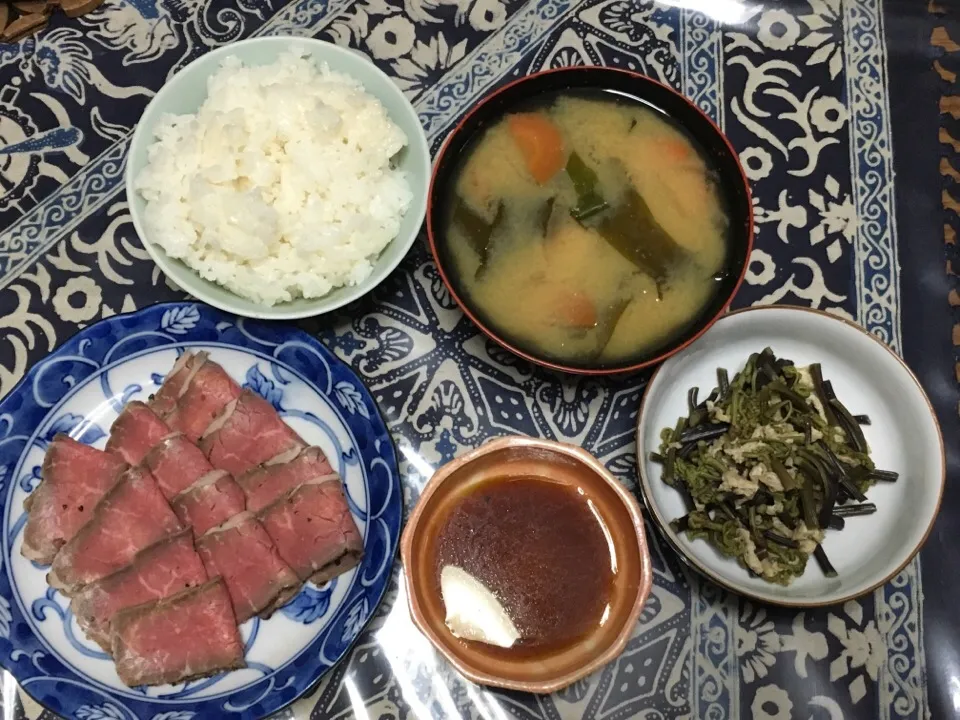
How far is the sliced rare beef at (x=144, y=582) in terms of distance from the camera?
2.08m

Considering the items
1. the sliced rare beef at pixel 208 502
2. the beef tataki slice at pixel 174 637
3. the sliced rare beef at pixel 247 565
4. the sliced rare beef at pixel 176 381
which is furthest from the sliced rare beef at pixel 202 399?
the beef tataki slice at pixel 174 637

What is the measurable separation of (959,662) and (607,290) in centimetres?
154

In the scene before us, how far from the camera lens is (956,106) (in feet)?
8.84

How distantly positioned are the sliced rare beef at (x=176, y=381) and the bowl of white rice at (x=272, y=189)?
8.7 inches

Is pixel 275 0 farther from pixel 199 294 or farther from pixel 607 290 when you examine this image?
pixel 607 290

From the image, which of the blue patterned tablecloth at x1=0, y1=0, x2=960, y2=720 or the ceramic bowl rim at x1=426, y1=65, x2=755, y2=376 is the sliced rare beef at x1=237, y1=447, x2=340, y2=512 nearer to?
the blue patterned tablecloth at x1=0, y1=0, x2=960, y2=720

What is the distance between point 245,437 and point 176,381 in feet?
0.88

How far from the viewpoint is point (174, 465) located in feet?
7.13

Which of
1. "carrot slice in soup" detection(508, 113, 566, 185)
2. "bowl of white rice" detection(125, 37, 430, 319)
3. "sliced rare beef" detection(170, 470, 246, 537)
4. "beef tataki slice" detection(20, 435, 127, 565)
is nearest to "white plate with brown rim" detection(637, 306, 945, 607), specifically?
"carrot slice in soup" detection(508, 113, 566, 185)

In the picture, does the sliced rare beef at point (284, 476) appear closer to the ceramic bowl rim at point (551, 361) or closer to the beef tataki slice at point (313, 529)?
the beef tataki slice at point (313, 529)

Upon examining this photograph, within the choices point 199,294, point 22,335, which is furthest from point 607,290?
point 22,335

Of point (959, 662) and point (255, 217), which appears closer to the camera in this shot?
point (255, 217)

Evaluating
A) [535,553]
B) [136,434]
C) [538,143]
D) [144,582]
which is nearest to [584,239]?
[538,143]

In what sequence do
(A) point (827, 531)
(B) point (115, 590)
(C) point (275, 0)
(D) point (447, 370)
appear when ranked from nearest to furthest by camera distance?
(B) point (115, 590) → (A) point (827, 531) → (D) point (447, 370) → (C) point (275, 0)
